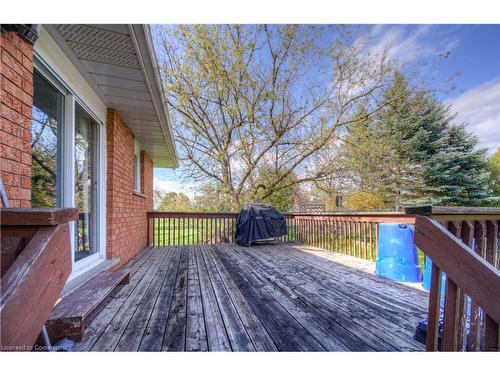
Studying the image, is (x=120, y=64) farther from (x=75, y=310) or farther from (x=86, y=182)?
(x=75, y=310)

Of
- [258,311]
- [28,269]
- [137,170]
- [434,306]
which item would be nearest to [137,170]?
[137,170]

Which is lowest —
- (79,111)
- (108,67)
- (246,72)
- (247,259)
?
(247,259)

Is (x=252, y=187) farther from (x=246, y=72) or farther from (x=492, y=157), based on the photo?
(x=492, y=157)

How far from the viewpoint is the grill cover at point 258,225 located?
220 inches

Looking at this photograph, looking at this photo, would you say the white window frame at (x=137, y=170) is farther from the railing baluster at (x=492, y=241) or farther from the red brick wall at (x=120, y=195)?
the railing baluster at (x=492, y=241)

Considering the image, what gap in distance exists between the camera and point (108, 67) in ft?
6.88

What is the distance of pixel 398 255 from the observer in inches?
111

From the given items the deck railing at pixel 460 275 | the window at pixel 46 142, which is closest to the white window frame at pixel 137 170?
the window at pixel 46 142

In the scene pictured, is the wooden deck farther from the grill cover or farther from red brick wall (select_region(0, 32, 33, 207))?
the grill cover

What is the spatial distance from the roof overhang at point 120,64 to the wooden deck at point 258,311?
207cm

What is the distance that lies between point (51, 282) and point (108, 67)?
77.4 inches
